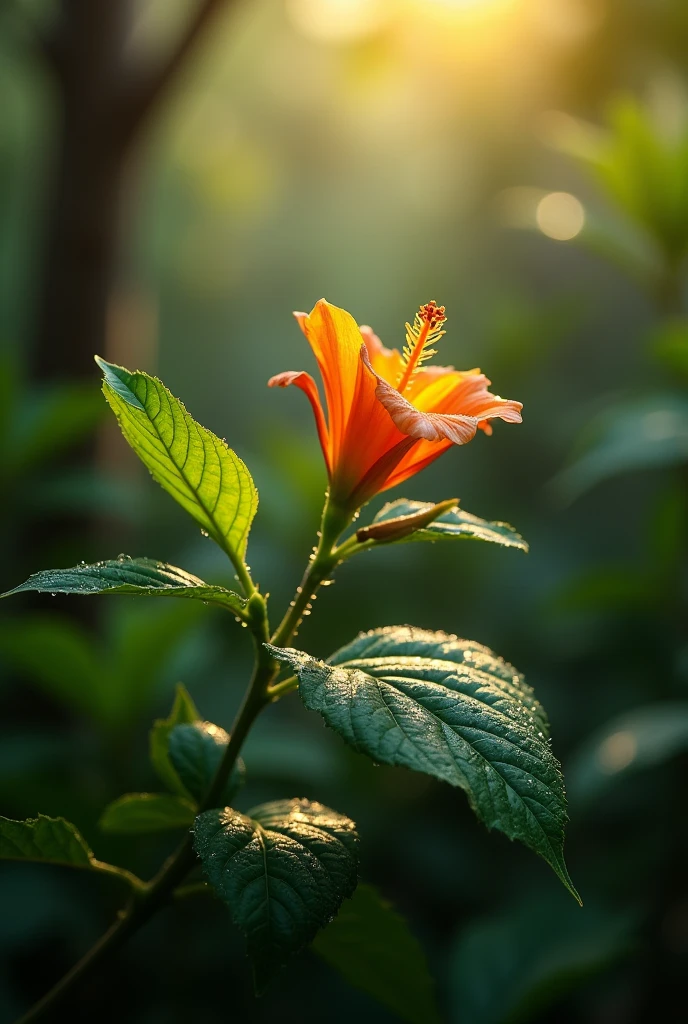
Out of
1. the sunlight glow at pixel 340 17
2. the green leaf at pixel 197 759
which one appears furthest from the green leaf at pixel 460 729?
the sunlight glow at pixel 340 17

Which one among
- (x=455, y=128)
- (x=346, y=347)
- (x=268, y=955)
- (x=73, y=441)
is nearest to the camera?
(x=268, y=955)

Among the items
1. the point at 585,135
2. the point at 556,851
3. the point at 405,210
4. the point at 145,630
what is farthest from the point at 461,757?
the point at 405,210

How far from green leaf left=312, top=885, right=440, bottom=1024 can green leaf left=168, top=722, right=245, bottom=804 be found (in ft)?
0.39

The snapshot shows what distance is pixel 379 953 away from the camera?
63cm

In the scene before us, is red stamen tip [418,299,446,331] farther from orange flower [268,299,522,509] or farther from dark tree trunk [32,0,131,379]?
dark tree trunk [32,0,131,379]

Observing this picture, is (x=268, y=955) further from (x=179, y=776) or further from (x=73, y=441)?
(x=73, y=441)

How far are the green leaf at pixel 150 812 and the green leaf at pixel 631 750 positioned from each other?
57 centimetres

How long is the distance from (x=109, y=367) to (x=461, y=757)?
1.03ft

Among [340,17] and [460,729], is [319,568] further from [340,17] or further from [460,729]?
[340,17]

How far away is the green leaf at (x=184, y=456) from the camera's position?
1.69ft

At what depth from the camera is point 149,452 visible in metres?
0.53

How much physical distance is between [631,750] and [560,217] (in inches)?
32.9

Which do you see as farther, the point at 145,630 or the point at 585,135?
the point at 585,135

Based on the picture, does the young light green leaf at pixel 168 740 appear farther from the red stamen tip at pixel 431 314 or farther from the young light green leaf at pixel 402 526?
the red stamen tip at pixel 431 314
